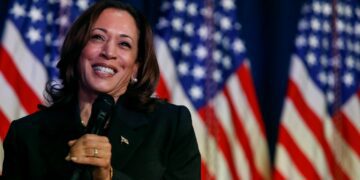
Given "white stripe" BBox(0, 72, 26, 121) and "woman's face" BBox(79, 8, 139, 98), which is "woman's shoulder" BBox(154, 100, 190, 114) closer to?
A: "woman's face" BBox(79, 8, 139, 98)

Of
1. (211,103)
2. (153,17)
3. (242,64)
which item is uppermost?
(153,17)

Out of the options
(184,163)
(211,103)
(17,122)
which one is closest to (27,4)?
(211,103)

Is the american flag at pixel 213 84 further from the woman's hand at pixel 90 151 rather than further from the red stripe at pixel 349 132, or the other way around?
the woman's hand at pixel 90 151

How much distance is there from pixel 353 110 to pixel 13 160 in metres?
2.24

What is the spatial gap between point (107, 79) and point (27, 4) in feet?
5.32

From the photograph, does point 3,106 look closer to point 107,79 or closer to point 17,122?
point 17,122

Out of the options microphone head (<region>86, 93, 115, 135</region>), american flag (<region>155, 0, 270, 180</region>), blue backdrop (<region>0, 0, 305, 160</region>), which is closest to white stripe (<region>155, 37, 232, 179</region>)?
american flag (<region>155, 0, 270, 180</region>)

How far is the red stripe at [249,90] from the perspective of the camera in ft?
10.1

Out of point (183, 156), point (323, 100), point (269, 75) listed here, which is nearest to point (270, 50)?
point (269, 75)

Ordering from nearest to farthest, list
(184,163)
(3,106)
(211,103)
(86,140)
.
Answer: (86,140)
(184,163)
(3,106)
(211,103)

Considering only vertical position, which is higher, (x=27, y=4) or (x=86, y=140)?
(x=27, y=4)

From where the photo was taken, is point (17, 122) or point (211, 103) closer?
point (17, 122)

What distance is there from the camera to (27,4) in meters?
2.88

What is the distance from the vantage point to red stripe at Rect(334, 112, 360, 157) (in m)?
3.16
